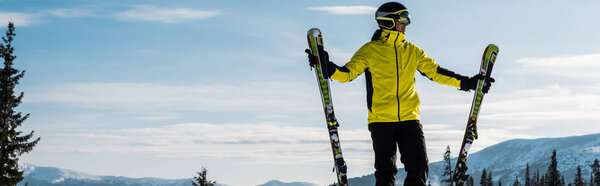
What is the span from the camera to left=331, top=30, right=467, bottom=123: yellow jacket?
316 inches

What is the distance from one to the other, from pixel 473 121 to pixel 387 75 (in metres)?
2.01

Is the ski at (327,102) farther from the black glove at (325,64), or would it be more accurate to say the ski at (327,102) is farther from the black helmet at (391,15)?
the black helmet at (391,15)

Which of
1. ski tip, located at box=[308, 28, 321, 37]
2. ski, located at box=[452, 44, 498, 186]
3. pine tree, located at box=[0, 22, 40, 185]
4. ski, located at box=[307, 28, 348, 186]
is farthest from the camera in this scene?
pine tree, located at box=[0, 22, 40, 185]

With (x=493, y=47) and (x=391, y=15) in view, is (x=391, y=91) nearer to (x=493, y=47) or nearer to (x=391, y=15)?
(x=391, y=15)

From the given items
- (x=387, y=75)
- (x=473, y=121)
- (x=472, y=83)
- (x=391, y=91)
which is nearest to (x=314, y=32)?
(x=387, y=75)

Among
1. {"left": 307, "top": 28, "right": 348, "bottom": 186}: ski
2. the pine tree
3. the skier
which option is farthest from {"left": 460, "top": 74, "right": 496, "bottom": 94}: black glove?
the pine tree

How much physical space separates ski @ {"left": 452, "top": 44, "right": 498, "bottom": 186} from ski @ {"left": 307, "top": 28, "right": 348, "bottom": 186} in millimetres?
1730

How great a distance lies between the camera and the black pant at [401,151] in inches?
309

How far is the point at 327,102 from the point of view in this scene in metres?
8.71

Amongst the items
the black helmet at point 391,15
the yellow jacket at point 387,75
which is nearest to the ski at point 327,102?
the yellow jacket at point 387,75

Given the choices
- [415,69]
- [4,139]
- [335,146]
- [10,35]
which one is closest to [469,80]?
[415,69]

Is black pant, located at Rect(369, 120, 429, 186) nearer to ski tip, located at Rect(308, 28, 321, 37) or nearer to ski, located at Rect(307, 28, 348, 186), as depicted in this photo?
ski, located at Rect(307, 28, 348, 186)

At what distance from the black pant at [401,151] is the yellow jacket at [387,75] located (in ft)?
0.41

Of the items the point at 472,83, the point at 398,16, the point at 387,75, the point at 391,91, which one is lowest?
the point at 391,91
